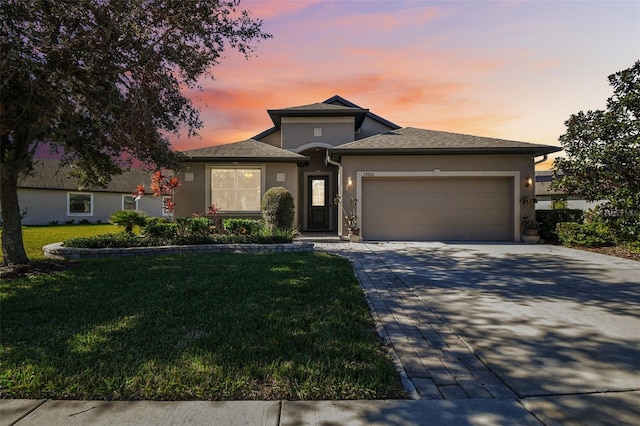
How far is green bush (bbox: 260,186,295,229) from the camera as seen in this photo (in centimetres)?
1091

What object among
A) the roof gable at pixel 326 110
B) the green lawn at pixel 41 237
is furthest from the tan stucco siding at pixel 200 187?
the green lawn at pixel 41 237

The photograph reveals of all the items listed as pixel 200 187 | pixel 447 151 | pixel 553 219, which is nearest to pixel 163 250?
pixel 200 187

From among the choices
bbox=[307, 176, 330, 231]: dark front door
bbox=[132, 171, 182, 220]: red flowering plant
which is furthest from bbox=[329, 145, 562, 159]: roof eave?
bbox=[132, 171, 182, 220]: red flowering plant

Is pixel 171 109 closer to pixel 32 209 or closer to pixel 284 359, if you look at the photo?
pixel 284 359

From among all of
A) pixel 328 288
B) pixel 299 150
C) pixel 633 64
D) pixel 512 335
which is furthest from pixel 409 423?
pixel 299 150

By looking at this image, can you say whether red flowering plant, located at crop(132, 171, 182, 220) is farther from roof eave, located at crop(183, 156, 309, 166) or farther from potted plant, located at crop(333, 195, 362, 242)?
potted plant, located at crop(333, 195, 362, 242)

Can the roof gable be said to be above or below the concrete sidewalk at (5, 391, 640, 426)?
above

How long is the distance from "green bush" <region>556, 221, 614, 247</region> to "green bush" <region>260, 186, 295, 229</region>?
9017 millimetres

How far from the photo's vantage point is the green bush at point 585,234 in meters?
9.87

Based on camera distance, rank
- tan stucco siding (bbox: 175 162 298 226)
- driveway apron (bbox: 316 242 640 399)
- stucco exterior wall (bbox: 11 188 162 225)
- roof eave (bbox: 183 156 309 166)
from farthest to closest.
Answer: stucco exterior wall (bbox: 11 188 162 225) < tan stucco siding (bbox: 175 162 298 226) < roof eave (bbox: 183 156 309 166) < driveway apron (bbox: 316 242 640 399)

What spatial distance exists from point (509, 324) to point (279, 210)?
8.06m

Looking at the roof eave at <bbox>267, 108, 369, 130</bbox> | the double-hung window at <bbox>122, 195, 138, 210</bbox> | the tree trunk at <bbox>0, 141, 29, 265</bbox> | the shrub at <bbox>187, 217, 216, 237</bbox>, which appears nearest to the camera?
the tree trunk at <bbox>0, 141, 29, 265</bbox>

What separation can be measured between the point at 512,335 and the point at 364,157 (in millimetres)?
9292

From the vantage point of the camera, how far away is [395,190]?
12.2 metres
